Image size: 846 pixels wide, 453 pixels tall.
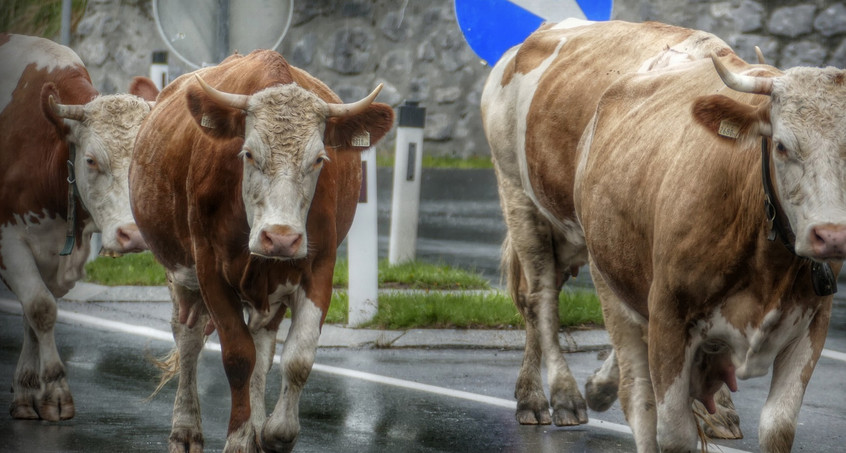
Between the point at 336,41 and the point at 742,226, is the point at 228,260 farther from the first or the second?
the point at 336,41

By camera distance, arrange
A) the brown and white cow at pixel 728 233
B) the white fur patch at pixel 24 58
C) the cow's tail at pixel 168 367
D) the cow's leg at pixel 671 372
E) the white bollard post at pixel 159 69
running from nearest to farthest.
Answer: the brown and white cow at pixel 728 233, the cow's leg at pixel 671 372, the cow's tail at pixel 168 367, the white fur patch at pixel 24 58, the white bollard post at pixel 159 69

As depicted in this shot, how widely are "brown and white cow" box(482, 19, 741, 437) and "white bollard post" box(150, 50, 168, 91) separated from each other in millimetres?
4135

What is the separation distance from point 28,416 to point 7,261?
892 millimetres

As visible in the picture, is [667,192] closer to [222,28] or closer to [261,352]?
[261,352]

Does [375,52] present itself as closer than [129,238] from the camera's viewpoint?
No

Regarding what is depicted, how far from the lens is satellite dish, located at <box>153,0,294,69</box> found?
9031 millimetres

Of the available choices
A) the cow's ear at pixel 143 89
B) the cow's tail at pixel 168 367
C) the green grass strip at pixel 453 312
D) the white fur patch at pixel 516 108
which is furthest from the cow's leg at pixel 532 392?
the cow's ear at pixel 143 89

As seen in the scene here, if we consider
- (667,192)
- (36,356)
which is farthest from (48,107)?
(667,192)

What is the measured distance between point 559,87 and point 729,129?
7.75ft

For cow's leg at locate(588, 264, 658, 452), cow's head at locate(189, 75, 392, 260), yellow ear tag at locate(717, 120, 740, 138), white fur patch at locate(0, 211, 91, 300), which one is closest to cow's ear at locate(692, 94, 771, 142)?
yellow ear tag at locate(717, 120, 740, 138)

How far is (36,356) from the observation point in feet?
23.4

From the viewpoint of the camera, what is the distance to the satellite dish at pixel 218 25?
903cm

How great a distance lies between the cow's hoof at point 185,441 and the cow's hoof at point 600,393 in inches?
76.5

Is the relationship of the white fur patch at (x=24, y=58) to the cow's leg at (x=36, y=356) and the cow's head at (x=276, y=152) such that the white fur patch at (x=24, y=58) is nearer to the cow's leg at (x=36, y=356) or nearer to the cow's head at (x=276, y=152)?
the cow's leg at (x=36, y=356)
